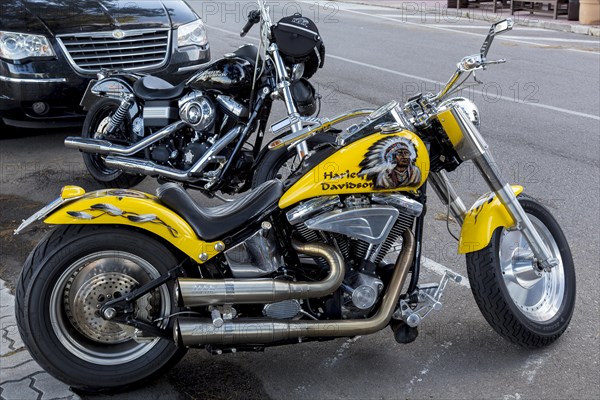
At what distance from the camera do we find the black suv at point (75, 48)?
720 centimetres

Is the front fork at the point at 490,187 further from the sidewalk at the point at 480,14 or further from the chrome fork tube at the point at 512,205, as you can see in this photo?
the sidewalk at the point at 480,14

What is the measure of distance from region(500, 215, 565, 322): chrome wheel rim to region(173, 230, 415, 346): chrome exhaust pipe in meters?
0.72

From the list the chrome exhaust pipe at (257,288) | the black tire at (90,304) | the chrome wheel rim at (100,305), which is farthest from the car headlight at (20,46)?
the chrome exhaust pipe at (257,288)

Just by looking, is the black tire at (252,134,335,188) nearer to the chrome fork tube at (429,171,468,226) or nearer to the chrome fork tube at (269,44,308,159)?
the chrome fork tube at (269,44,308,159)

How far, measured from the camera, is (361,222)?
146 inches

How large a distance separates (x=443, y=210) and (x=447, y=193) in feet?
8.03

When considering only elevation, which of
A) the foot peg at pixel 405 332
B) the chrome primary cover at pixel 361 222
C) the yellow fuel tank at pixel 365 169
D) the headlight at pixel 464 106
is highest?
the headlight at pixel 464 106

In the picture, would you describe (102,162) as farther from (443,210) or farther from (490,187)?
(490,187)

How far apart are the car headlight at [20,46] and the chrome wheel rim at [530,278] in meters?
4.80

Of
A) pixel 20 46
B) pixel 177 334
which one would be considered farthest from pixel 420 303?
pixel 20 46

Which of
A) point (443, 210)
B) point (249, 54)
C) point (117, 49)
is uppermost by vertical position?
point (249, 54)

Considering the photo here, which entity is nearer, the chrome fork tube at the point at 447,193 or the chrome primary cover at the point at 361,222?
the chrome primary cover at the point at 361,222

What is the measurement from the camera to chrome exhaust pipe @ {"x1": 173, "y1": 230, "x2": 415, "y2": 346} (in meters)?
3.63

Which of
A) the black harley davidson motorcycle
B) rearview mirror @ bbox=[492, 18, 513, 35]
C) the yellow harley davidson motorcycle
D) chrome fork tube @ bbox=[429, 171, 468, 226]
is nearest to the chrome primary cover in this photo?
the yellow harley davidson motorcycle
